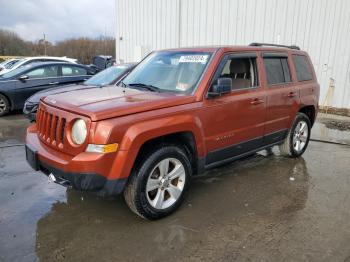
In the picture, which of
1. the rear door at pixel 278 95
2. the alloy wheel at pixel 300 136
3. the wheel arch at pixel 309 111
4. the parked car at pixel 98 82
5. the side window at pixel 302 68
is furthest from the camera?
the parked car at pixel 98 82

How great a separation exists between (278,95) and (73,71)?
7562 millimetres

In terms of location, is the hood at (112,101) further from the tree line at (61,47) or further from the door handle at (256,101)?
the tree line at (61,47)

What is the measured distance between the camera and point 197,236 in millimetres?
3260

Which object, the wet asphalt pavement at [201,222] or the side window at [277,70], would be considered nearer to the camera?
the wet asphalt pavement at [201,222]

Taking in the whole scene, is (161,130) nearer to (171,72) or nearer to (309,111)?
(171,72)

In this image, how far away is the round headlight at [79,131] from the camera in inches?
122

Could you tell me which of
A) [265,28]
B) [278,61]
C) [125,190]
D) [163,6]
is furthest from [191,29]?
[125,190]

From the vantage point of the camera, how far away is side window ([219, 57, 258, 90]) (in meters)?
4.32

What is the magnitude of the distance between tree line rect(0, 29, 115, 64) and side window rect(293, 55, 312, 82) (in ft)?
198

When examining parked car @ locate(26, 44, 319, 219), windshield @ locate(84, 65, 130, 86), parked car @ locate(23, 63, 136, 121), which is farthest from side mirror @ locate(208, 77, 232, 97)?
windshield @ locate(84, 65, 130, 86)

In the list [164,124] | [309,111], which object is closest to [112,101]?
[164,124]

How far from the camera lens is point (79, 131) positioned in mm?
3141

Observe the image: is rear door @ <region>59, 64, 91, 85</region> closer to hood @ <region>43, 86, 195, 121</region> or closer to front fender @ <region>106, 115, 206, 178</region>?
hood @ <region>43, 86, 195, 121</region>

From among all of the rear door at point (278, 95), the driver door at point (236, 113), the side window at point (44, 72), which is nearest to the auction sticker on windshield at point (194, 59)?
the driver door at point (236, 113)
